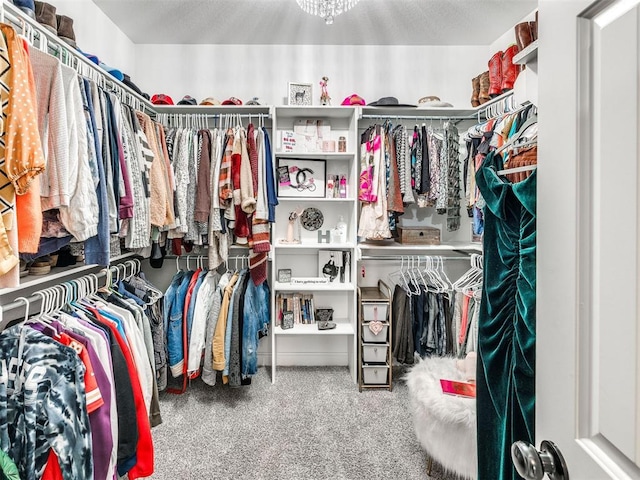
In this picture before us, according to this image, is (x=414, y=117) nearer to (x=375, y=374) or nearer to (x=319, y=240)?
(x=319, y=240)

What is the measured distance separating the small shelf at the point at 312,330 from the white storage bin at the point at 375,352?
18 centimetres

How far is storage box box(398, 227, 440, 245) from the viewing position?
2.92 metres

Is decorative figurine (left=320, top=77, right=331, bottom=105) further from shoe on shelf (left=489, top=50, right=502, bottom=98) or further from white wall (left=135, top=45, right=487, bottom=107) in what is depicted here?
shoe on shelf (left=489, top=50, right=502, bottom=98)

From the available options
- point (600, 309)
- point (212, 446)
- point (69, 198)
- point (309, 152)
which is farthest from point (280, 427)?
point (600, 309)

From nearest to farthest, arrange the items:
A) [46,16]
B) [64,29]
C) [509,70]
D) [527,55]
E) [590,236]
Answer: [590,236]
[527,55]
[46,16]
[64,29]
[509,70]

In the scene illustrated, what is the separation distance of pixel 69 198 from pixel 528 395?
1.58 m

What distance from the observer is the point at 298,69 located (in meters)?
3.07

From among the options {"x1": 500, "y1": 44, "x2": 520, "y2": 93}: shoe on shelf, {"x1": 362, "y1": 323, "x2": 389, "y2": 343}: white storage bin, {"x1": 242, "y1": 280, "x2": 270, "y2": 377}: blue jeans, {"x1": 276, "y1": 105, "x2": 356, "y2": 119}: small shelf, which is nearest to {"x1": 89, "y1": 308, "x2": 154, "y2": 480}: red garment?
{"x1": 242, "y1": 280, "x2": 270, "y2": 377}: blue jeans

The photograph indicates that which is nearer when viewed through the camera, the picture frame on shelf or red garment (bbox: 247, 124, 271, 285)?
red garment (bbox: 247, 124, 271, 285)

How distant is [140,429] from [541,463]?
157 centimetres

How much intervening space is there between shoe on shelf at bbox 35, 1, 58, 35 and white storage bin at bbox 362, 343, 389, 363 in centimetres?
252

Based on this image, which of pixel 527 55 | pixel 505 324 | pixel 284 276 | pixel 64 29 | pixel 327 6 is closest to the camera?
pixel 527 55

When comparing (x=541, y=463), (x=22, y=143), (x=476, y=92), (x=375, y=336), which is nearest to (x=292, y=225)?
(x=375, y=336)

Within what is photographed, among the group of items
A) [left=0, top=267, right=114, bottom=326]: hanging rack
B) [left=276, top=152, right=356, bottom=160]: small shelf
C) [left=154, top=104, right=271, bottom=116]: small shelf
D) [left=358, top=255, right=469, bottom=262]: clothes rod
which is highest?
[left=154, top=104, right=271, bottom=116]: small shelf
